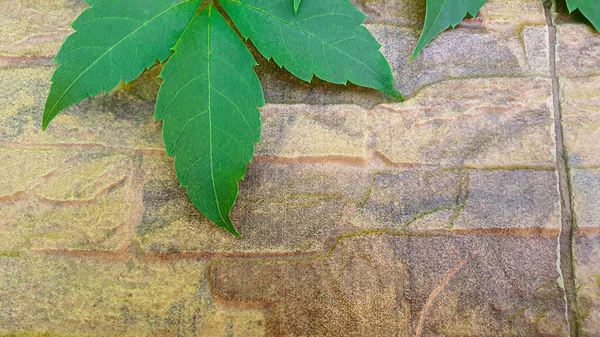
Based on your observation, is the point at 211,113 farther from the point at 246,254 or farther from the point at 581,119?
the point at 581,119

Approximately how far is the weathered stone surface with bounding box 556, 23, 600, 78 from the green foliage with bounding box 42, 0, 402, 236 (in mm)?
403

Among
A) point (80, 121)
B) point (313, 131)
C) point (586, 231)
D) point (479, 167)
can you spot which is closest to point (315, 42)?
point (313, 131)

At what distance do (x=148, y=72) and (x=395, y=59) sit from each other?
1.78ft

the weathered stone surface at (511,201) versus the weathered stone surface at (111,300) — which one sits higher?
the weathered stone surface at (511,201)

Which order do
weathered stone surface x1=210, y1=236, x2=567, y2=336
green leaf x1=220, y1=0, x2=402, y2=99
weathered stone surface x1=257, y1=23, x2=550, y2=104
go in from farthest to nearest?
weathered stone surface x1=257, y1=23, x2=550, y2=104 < green leaf x1=220, y1=0, x2=402, y2=99 < weathered stone surface x1=210, y1=236, x2=567, y2=336

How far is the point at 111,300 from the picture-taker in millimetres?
928

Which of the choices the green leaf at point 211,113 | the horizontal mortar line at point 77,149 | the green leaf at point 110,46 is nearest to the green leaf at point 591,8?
the green leaf at point 211,113

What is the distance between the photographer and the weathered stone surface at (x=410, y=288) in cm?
90

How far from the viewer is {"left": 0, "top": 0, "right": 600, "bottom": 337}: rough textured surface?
0.92m

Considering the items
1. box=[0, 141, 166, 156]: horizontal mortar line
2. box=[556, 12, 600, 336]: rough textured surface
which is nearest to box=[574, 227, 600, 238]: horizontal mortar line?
box=[556, 12, 600, 336]: rough textured surface

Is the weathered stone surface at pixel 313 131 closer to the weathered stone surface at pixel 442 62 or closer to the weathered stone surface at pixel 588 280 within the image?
the weathered stone surface at pixel 442 62

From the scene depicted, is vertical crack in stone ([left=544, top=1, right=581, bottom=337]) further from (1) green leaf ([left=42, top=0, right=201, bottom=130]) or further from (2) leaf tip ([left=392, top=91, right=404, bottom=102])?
(1) green leaf ([left=42, top=0, right=201, bottom=130])

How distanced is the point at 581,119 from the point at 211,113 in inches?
29.6

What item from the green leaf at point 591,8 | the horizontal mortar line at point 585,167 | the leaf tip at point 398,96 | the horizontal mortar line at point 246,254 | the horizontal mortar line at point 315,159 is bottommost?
the horizontal mortar line at point 246,254
